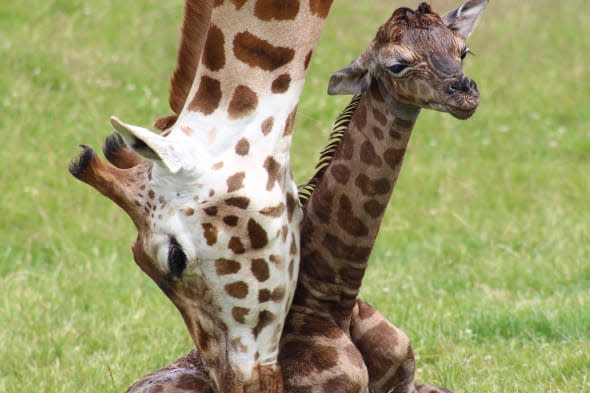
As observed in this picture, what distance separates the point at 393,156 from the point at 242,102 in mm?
517

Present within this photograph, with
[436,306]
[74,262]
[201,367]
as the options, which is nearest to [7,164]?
[74,262]

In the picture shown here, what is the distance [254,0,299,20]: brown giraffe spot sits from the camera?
413cm

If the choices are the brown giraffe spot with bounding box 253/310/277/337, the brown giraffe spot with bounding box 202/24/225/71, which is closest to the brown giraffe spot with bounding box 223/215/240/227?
the brown giraffe spot with bounding box 253/310/277/337

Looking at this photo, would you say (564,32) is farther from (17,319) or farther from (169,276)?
(169,276)

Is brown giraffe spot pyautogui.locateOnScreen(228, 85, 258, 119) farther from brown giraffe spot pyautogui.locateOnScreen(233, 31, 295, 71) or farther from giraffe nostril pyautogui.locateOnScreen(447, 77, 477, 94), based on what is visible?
giraffe nostril pyautogui.locateOnScreen(447, 77, 477, 94)

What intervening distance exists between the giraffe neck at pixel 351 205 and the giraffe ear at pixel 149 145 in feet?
1.89

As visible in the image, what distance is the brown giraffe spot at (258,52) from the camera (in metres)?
4.12

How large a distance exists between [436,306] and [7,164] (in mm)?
3925

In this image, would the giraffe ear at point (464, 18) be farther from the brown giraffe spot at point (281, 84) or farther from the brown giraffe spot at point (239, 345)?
the brown giraffe spot at point (239, 345)

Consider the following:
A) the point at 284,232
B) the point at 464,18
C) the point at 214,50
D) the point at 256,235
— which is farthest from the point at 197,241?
the point at 464,18

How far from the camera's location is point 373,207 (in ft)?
13.5

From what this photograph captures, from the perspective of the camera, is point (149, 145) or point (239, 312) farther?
point (239, 312)

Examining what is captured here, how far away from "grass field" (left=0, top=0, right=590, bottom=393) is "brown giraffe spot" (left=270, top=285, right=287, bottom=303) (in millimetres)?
1301

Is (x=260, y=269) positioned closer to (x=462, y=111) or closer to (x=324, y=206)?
(x=324, y=206)
